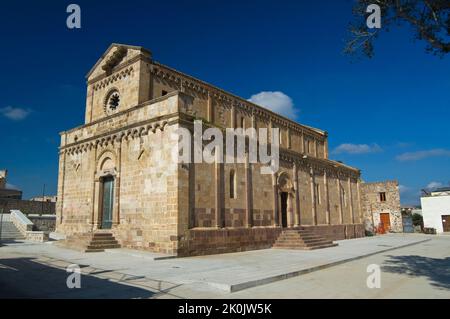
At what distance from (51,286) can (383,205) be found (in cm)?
4287

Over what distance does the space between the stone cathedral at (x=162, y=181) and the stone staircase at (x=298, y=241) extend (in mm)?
69

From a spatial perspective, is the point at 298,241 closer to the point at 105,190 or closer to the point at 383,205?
the point at 105,190

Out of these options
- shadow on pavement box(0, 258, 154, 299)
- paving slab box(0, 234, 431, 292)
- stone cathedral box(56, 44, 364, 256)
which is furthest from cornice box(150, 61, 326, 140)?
shadow on pavement box(0, 258, 154, 299)

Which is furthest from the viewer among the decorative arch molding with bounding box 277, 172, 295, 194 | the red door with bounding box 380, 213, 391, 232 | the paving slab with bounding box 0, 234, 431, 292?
the red door with bounding box 380, 213, 391, 232

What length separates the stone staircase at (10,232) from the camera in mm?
22547

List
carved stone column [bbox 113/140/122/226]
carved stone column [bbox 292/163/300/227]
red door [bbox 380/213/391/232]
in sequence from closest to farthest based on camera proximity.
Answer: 1. carved stone column [bbox 113/140/122/226]
2. carved stone column [bbox 292/163/300/227]
3. red door [bbox 380/213/391/232]

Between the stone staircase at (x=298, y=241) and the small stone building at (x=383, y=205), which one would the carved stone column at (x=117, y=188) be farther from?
the small stone building at (x=383, y=205)

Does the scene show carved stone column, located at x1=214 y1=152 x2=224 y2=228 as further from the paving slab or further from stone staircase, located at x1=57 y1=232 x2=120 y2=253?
stone staircase, located at x1=57 y1=232 x2=120 y2=253

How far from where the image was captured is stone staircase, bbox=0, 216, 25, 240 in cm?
2255

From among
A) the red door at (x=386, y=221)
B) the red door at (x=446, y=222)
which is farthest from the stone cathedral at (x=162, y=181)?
the red door at (x=446, y=222)

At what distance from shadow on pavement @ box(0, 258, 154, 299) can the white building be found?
4524 centimetres

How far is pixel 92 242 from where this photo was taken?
16.3 metres
